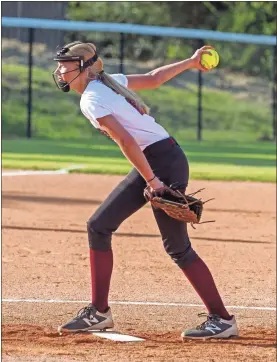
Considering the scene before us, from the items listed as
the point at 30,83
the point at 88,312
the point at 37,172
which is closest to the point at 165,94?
the point at 30,83

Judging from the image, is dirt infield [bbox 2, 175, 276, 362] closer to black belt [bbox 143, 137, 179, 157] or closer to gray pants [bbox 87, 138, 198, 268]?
gray pants [bbox 87, 138, 198, 268]

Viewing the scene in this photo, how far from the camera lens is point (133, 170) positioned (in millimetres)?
6980

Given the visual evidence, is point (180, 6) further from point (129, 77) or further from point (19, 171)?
point (129, 77)

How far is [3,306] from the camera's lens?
8.01 metres

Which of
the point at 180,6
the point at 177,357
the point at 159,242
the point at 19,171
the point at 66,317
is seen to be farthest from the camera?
the point at 180,6

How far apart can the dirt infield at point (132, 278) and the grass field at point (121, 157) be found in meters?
2.66

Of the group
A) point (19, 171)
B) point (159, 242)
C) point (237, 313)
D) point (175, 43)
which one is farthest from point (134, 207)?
point (175, 43)

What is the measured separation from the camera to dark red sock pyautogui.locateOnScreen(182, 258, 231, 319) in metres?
7.02

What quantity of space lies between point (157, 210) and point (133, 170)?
32 cm

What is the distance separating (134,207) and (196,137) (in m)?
23.4

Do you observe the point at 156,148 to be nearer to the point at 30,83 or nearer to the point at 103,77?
the point at 103,77

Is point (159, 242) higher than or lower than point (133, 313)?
lower

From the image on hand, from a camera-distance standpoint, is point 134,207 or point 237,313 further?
point 237,313

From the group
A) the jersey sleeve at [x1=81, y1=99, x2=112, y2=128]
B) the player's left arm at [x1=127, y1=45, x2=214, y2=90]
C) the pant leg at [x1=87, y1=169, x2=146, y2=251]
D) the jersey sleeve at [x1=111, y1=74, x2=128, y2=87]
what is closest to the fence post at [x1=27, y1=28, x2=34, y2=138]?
the player's left arm at [x1=127, y1=45, x2=214, y2=90]
